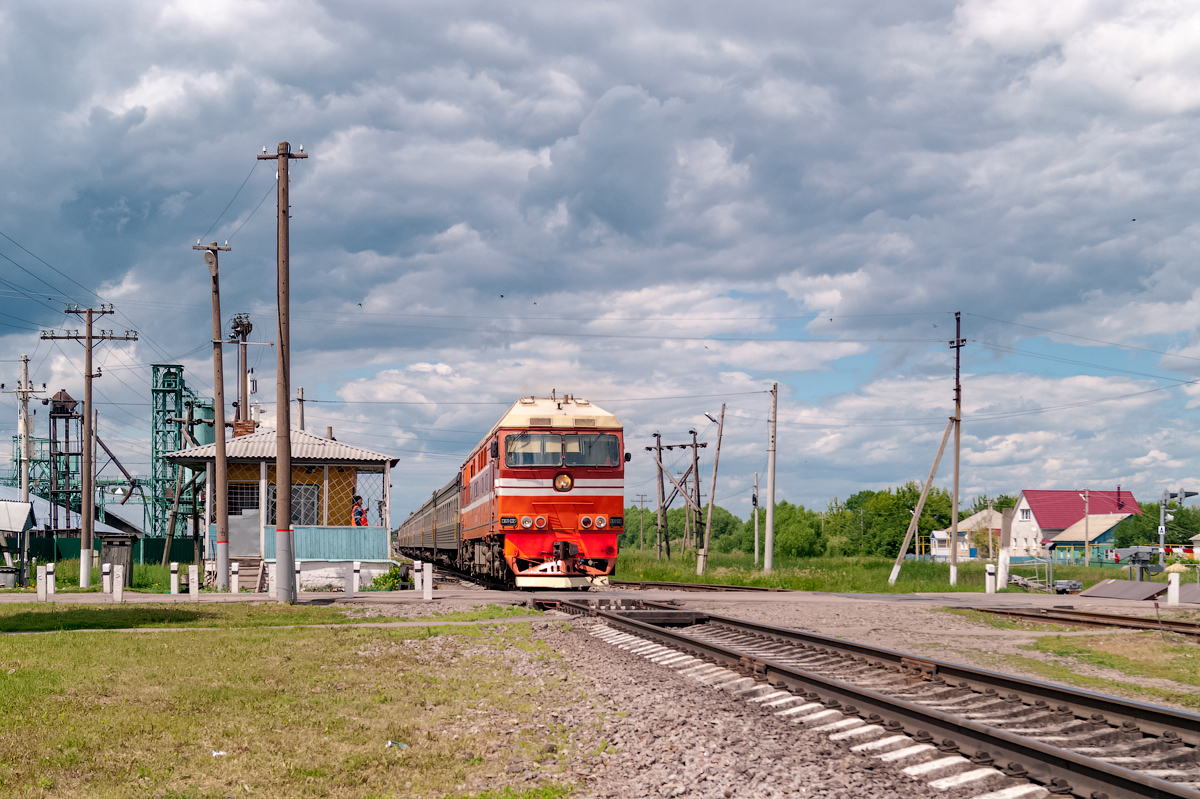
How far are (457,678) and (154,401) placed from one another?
56017 millimetres

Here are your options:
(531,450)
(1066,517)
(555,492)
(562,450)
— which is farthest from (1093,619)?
(1066,517)

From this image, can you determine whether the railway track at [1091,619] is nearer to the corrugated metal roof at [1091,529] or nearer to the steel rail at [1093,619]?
the steel rail at [1093,619]

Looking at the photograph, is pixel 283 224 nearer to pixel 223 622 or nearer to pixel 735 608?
pixel 223 622

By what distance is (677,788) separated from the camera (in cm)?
538

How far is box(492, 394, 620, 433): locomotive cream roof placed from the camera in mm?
22219

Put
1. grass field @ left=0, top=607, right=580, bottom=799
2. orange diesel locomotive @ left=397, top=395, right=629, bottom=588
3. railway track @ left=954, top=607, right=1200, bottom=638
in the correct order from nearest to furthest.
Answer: grass field @ left=0, top=607, right=580, bottom=799, railway track @ left=954, top=607, right=1200, bottom=638, orange diesel locomotive @ left=397, top=395, right=629, bottom=588

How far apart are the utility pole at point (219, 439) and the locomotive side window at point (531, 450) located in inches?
331

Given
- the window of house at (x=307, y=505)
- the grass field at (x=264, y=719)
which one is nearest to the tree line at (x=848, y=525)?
the window of house at (x=307, y=505)

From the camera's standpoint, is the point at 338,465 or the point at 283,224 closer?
the point at 283,224

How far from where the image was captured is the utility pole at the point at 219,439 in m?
25.7

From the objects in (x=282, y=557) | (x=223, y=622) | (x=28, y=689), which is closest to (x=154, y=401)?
(x=282, y=557)

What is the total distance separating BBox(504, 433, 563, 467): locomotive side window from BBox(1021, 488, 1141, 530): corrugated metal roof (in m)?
100

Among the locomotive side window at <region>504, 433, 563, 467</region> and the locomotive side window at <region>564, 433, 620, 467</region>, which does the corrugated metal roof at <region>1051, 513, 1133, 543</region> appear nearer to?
the locomotive side window at <region>564, 433, 620, 467</region>

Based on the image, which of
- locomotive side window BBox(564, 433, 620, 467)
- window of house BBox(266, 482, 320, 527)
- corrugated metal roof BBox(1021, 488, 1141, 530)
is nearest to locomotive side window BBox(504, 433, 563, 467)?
locomotive side window BBox(564, 433, 620, 467)
